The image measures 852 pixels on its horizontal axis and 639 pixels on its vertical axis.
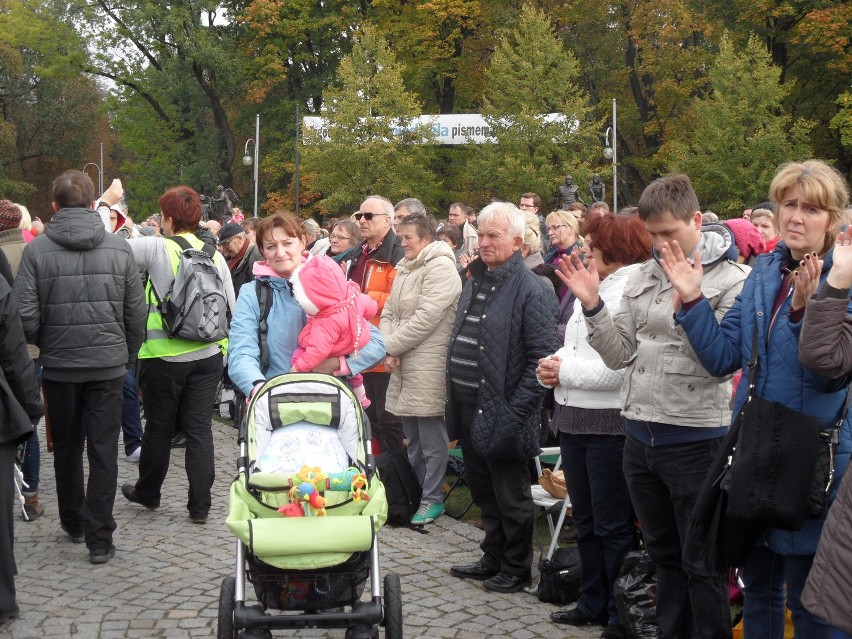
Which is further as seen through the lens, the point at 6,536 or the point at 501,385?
the point at 501,385

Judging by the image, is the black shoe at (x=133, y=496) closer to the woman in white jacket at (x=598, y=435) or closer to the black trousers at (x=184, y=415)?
the black trousers at (x=184, y=415)

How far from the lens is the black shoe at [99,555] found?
21.3ft

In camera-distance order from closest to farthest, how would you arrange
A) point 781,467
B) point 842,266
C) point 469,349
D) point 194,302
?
point 842,266, point 781,467, point 469,349, point 194,302

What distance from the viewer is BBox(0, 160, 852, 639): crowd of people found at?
12.1 ft

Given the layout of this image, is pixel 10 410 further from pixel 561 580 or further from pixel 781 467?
pixel 781 467

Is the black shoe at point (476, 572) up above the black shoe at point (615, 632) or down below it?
below

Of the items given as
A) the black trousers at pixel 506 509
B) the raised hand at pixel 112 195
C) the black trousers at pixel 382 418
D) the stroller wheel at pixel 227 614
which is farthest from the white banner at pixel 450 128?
the stroller wheel at pixel 227 614

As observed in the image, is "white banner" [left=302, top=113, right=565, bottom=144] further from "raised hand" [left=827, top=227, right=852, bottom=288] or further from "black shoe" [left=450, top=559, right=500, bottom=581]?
"raised hand" [left=827, top=227, right=852, bottom=288]

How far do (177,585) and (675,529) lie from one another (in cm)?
297

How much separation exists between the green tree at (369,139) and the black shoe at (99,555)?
28.1 m

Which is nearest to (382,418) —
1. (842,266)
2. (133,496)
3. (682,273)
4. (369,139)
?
(133,496)

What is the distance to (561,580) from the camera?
5805 mm

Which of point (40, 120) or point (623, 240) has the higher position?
point (40, 120)

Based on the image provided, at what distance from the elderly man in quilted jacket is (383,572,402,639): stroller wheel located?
1288mm
